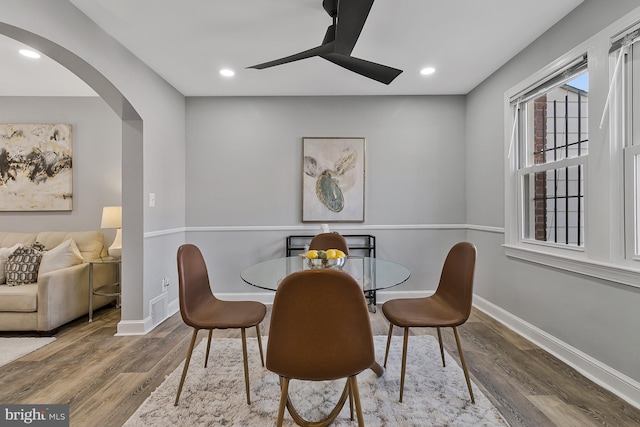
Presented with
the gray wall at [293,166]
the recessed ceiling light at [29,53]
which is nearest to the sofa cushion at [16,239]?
the gray wall at [293,166]

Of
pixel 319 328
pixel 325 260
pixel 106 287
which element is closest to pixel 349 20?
pixel 325 260

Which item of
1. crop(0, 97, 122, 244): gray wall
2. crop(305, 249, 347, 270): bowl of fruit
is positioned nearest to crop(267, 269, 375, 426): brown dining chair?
crop(305, 249, 347, 270): bowl of fruit

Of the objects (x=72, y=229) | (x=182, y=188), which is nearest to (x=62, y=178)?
(x=72, y=229)

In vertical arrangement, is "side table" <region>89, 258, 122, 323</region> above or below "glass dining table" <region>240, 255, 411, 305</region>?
below

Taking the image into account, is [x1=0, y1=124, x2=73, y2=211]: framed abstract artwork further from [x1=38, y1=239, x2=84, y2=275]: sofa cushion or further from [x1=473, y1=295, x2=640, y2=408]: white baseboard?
[x1=473, y1=295, x2=640, y2=408]: white baseboard

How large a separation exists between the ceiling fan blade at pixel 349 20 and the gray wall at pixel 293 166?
1.83m

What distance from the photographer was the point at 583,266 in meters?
2.03

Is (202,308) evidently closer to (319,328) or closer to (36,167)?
(319,328)

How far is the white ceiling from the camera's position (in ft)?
6.71

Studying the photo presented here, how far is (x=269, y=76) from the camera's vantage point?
10.1 feet

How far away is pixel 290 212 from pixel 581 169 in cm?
273

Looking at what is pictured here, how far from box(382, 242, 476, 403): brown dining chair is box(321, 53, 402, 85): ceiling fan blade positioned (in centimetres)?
129

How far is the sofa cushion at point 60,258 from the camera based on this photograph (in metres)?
2.81

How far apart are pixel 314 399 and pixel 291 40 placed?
2581 millimetres
